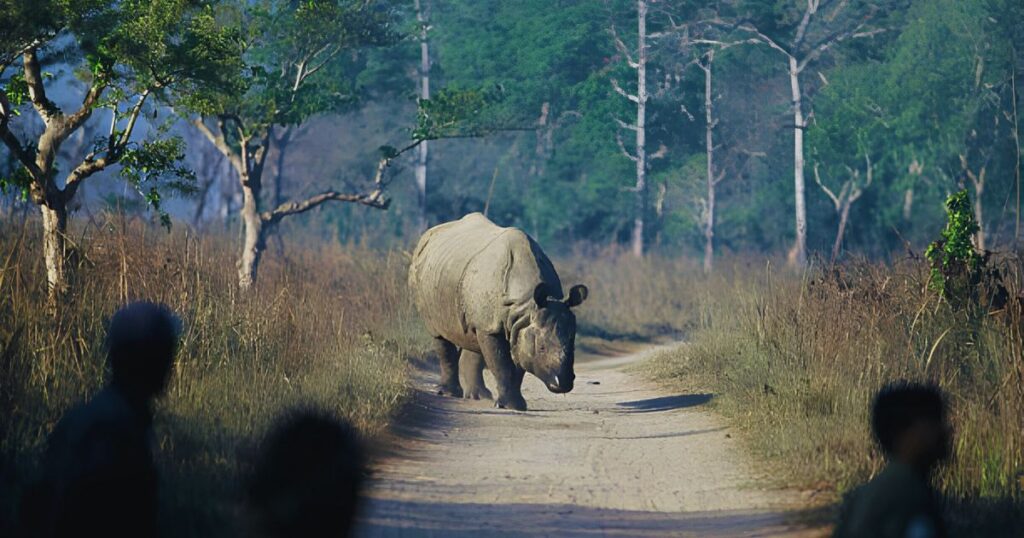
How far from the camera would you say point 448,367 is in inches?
555

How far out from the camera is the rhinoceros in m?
12.3

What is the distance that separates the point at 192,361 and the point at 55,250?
53.9 inches

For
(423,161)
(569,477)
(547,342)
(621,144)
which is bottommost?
(569,477)

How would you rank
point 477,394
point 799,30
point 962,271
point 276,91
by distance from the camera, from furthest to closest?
point 799,30
point 276,91
point 477,394
point 962,271

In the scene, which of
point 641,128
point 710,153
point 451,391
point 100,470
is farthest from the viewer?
point 710,153

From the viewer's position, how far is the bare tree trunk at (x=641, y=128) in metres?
33.3

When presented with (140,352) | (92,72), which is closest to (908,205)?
(92,72)

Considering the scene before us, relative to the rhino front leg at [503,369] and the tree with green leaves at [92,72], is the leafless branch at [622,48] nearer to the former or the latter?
the rhino front leg at [503,369]

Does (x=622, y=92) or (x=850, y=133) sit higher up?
(x=622, y=92)

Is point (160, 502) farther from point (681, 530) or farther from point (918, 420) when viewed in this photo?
point (918, 420)

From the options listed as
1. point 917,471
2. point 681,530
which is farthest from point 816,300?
point 917,471

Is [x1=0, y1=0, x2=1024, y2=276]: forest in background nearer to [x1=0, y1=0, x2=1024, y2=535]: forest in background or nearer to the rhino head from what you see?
[x1=0, y1=0, x2=1024, y2=535]: forest in background

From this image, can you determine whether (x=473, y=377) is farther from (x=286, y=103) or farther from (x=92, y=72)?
(x=286, y=103)

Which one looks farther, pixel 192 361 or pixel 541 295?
pixel 541 295
